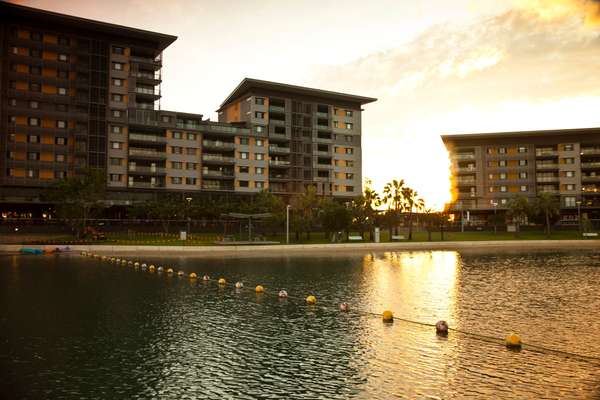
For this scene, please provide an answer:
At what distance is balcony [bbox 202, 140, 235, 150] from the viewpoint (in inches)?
4884

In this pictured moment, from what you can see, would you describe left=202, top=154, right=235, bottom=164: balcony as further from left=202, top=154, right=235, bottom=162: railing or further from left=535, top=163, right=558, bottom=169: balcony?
left=535, top=163, right=558, bottom=169: balcony

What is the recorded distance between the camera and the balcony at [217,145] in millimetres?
124062

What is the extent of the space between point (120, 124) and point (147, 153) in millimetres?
9046

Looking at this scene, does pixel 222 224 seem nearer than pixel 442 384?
No

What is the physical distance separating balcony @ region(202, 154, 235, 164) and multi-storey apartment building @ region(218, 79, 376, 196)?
10.0ft

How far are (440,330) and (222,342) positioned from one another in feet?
30.4

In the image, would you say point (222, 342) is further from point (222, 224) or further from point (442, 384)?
point (222, 224)

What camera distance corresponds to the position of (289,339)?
64.5 feet

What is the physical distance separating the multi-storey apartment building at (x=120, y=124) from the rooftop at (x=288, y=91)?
402mm

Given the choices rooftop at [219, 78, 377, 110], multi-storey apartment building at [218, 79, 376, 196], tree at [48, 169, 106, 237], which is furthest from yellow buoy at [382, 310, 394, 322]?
rooftop at [219, 78, 377, 110]

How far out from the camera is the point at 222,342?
1909 cm

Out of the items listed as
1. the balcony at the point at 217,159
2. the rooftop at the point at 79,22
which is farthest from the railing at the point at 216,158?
the rooftop at the point at 79,22

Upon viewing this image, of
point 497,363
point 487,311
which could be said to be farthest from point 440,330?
point 487,311

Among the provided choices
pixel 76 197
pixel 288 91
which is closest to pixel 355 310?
pixel 76 197
